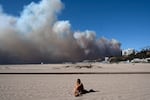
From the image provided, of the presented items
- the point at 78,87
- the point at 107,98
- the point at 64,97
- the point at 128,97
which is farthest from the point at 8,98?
the point at 128,97

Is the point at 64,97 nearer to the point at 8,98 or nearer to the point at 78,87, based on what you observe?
the point at 78,87

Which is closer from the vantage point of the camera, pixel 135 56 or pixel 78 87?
pixel 78 87

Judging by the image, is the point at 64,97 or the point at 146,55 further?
the point at 146,55

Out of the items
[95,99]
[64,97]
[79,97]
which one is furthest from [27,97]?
[95,99]

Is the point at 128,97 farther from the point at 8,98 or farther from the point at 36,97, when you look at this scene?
the point at 8,98

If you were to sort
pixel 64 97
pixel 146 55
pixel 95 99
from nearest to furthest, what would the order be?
1. pixel 95 99
2. pixel 64 97
3. pixel 146 55

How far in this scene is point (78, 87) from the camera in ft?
44.5

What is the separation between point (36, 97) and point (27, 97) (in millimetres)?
461

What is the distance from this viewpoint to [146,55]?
437 feet

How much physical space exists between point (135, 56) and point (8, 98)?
134775mm

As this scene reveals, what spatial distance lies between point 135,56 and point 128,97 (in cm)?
13279

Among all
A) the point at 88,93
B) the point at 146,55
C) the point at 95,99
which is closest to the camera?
the point at 95,99

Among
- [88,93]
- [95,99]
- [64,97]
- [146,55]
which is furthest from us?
[146,55]

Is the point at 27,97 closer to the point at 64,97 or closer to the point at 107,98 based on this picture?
the point at 64,97
